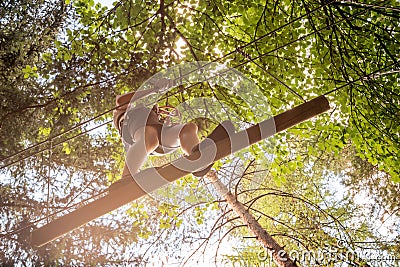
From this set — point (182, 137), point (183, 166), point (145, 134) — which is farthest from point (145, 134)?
point (183, 166)

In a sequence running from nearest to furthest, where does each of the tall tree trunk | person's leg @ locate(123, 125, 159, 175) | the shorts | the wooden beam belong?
the wooden beam, person's leg @ locate(123, 125, 159, 175), the shorts, the tall tree trunk

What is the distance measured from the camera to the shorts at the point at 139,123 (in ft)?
10.5

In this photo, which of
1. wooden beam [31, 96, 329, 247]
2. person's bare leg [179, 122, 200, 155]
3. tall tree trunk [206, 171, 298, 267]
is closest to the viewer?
wooden beam [31, 96, 329, 247]

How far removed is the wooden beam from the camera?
220 centimetres

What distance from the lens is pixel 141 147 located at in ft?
10.1

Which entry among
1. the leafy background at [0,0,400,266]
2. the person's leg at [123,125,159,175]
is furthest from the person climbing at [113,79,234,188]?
the leafy background at [0,0,400,266]

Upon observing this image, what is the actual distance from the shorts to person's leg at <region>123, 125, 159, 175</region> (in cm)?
4

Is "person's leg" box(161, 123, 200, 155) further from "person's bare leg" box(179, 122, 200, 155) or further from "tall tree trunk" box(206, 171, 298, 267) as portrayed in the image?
"tall tree trunk" box(206, 171, 298, 267)

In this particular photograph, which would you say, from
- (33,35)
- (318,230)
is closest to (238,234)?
(318,230)

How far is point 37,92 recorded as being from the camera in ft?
18.4

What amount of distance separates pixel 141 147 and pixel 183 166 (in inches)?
33.5

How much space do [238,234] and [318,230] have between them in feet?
7.85

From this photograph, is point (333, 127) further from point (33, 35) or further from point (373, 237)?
point (33, 35)

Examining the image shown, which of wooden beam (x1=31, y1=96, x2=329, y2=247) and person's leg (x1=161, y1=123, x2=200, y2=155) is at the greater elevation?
person's leg (x1=161, y1=123, x2=200, y2=155)
